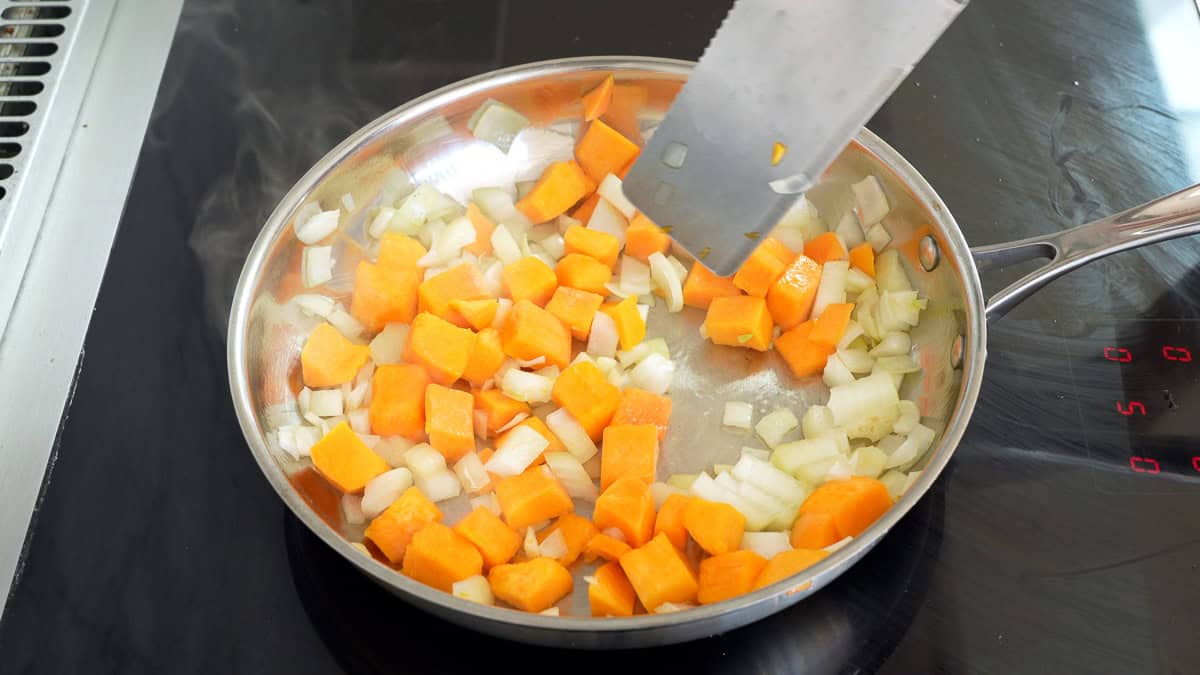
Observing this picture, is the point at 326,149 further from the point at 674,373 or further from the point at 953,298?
the point at 953,298

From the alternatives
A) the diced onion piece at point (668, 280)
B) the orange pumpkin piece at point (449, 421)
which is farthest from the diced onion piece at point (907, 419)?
the orange pumpkin piece at point (449, 421)

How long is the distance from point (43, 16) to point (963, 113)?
1538 millimetres

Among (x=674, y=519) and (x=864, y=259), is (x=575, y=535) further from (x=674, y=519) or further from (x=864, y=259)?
(x=864, y=259)

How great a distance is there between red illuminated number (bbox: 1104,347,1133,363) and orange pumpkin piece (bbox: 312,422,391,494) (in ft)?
3.21

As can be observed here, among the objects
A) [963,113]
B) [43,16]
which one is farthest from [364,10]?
[963,113]

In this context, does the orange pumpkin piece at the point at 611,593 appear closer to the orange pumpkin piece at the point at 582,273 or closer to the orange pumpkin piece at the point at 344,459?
the orange pumpkin piece at the point at 344,459

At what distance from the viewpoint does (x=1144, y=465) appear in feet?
4.14

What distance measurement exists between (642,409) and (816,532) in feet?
0.92

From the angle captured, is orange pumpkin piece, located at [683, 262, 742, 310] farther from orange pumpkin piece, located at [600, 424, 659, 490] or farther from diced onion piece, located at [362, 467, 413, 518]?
diced onion piece, located at [362, 467, 413, 518]

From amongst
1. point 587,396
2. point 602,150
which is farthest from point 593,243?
point 587,396

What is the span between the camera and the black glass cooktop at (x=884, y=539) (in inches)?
45.0

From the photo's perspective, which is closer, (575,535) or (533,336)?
(575,535)

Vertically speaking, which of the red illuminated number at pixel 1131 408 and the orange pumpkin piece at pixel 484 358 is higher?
the red illuminated number at pixel 1131 408

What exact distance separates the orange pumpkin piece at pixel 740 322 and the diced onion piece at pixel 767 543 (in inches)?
11.7
